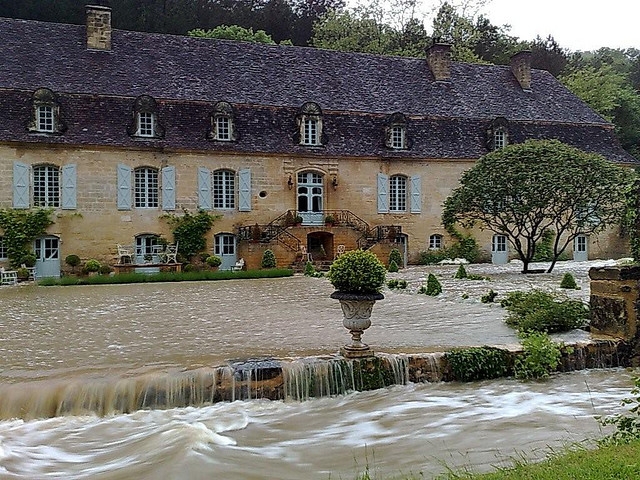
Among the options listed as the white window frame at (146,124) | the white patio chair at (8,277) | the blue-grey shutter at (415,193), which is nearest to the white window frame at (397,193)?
the blue-grey shutter at (415,193)

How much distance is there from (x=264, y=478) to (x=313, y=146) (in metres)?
20.2

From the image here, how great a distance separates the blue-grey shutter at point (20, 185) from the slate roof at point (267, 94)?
937 millimetres

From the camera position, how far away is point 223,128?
2383 centimetres

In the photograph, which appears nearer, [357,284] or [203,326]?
[357,284]

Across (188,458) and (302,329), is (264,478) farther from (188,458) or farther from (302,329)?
(302,329)

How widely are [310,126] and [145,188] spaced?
6.37 meters

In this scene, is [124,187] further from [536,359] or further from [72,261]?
[536,359]

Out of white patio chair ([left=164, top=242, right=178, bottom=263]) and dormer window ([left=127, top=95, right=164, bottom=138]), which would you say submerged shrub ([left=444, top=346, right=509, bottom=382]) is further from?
dormer window ([left=127, top=95, right=164, bottom=138])

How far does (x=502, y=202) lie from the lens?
19406 millimetres

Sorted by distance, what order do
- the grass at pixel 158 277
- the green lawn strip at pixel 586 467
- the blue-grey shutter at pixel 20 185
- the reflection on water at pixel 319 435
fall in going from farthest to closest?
the blue-grey shutter at pixel 20 185 → the grass at pixel 158 277 → the reflection on water at pixel 319 435 → the green lawn strip at pixel 586 467

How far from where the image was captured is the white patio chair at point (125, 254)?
21734mm

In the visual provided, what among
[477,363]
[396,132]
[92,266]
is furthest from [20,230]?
[477,363]

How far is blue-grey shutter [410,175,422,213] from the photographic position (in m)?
25.7

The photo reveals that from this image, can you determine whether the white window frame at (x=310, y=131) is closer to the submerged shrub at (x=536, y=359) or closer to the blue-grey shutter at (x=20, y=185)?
the blue-grey shutter at (x=20, y=185)
